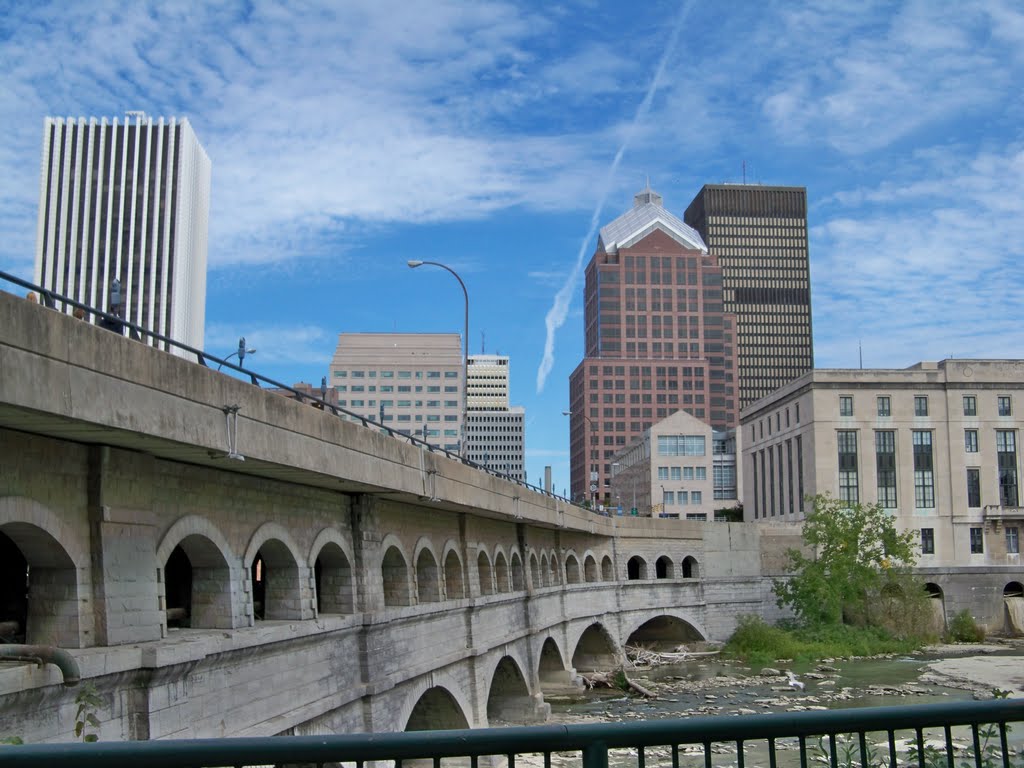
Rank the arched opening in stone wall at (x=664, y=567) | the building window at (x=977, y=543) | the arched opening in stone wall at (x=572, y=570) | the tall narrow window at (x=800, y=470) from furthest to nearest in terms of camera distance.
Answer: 1. the tall narrow window at (x=800, y=470)
2. the building window at (x=977, y=543)
3. the arched opening in stone wall at (x=664, y=567)
4. the arched opening in stone wall at (x=572, y=570)

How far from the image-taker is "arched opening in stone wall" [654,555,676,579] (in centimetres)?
6206

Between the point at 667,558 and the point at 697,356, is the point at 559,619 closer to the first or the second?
the point at 667,558

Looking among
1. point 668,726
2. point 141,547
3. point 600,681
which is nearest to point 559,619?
point 600,681

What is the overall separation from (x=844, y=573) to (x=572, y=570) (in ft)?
66.3

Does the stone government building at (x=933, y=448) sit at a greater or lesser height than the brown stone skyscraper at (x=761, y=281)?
lesser

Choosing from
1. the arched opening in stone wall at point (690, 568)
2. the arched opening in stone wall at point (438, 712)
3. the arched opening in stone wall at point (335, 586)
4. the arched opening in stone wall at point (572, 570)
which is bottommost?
the arched opening in stone wall at point (438, 712)

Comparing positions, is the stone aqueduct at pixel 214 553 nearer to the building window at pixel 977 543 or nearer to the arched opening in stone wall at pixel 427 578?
the arched opening in stone wall at pixel 427 578

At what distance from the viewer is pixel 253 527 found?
Result: 53.4ft

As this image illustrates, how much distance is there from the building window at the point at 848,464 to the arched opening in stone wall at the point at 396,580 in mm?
60563

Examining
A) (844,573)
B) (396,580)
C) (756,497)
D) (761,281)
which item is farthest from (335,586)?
(761,281)

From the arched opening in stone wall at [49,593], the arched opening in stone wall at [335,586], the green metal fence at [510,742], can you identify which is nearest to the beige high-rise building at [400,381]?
the arched opening in stone wall at [335,586]

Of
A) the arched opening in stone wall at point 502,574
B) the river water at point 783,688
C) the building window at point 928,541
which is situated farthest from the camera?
the building window at point 928,541

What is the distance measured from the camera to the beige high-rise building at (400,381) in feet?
448

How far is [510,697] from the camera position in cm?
3669
